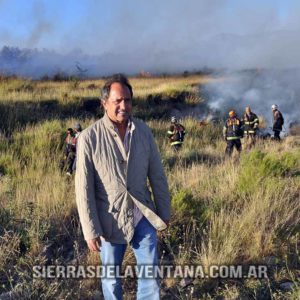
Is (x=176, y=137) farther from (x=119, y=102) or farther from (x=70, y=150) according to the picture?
(x=119, y=102)

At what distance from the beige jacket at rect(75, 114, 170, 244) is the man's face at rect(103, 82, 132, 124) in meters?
0.08

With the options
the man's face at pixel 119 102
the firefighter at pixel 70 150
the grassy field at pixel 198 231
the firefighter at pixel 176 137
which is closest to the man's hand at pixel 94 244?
the grassy field at pixel 198 231

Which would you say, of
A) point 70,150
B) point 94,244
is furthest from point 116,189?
point 70,150

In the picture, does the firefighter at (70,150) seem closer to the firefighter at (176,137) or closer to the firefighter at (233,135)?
the firefighter at (176,137)

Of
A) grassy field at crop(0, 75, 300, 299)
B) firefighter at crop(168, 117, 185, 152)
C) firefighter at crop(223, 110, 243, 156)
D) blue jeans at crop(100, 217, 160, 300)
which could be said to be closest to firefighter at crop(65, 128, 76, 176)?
grassy field at crop(0, 75, 300, 299)

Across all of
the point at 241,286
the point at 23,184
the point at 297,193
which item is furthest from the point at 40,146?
the point at 241,286

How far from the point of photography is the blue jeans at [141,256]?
10.0 ft

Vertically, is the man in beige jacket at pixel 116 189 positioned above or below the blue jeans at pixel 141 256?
above

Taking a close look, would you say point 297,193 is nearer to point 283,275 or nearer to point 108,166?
point 283,275

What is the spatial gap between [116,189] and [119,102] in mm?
584

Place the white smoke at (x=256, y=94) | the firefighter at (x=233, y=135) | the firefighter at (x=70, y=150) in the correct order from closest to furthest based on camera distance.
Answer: the firefighter at (x=70, y=150)
the firefighter at (x=233, y=135)
the white smoke at (x=256, y=94)

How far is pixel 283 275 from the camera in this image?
397 centimetres

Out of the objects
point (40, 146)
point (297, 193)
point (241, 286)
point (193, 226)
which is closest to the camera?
point (241, 286)

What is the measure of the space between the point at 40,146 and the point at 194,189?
5.88 m
